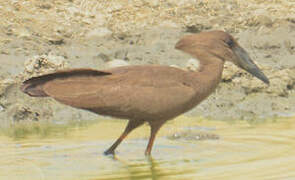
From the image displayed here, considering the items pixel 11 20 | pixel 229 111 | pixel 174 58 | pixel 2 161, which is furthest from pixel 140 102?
pixel 11 20

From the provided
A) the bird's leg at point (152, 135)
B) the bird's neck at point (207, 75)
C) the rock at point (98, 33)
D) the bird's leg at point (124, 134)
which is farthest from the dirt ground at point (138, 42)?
the bird's neck at point (207, 75)

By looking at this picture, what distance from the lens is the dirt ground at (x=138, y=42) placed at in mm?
9359

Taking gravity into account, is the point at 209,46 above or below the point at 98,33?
above

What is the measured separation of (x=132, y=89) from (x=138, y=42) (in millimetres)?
4478

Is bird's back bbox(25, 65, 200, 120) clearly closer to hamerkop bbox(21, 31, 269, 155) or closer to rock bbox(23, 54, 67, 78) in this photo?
hamerkop bbox(21, 31, 269, 155)

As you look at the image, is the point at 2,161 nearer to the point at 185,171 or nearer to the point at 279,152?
the point at 185,171

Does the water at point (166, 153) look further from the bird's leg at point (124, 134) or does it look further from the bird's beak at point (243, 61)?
the bird's beak at point (243, 61)

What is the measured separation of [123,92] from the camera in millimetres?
6707

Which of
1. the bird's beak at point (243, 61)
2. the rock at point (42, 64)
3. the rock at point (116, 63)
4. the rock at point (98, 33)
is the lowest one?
the rock at point (116, 63)

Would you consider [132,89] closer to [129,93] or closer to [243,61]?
[129,93]

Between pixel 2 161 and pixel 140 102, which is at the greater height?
pixel 140 102

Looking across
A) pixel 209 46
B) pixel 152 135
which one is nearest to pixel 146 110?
pixel 152 135

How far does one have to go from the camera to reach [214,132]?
8.28 meters

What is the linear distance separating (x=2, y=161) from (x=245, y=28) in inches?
232
